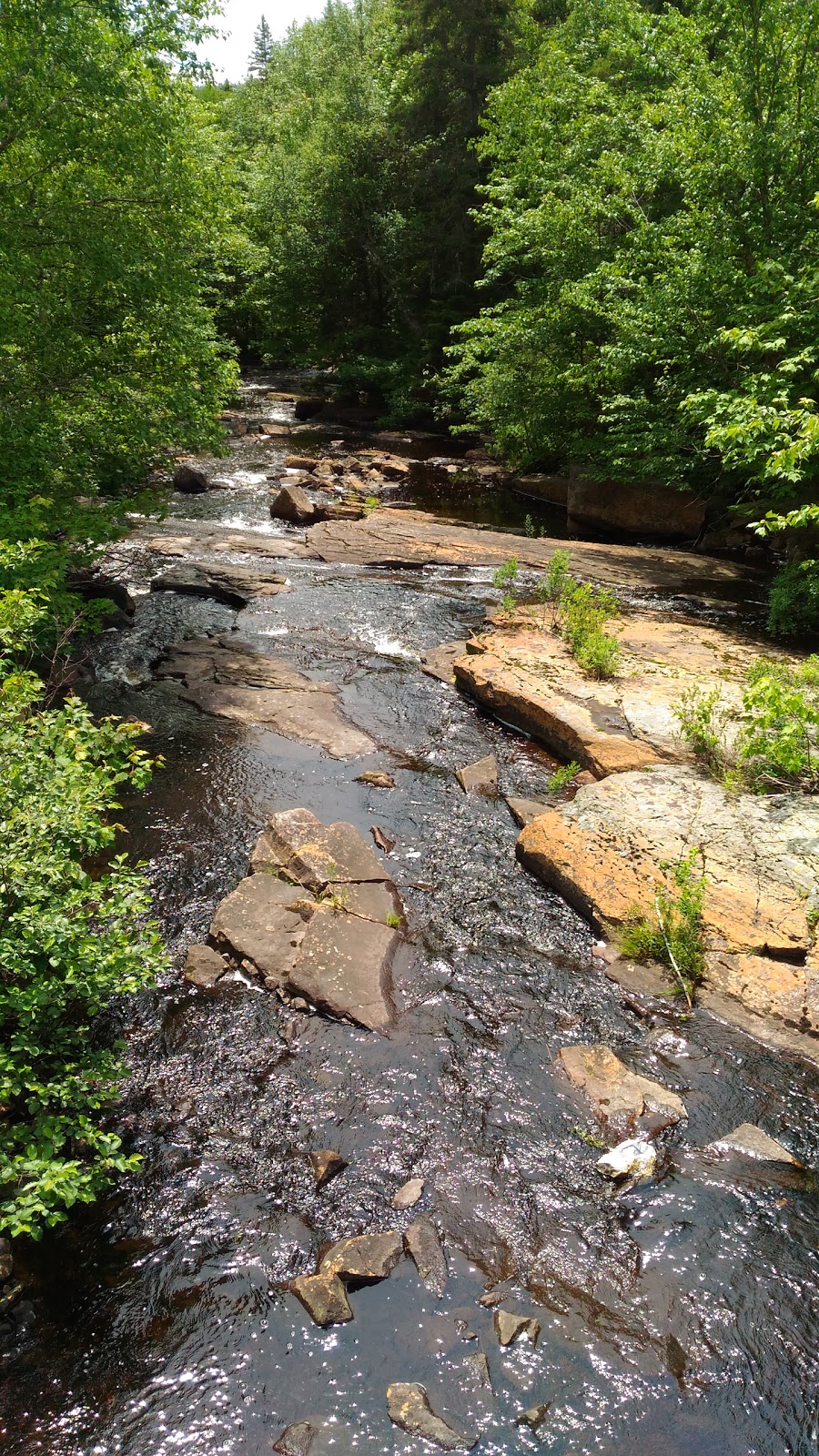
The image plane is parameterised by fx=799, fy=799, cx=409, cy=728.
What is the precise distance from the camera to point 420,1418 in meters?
3.37

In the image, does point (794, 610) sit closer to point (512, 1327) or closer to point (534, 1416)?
point (512, 1327)

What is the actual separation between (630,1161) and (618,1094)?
1.33ft

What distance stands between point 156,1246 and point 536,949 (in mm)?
3211

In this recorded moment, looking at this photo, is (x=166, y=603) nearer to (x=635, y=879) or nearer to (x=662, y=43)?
(x=635, y=879)

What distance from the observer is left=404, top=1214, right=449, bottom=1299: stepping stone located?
387 centimetres

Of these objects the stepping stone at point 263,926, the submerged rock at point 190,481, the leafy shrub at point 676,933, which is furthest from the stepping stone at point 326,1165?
→ the submerged rock at point 190,481

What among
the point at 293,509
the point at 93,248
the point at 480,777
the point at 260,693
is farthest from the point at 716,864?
the point at 293,509

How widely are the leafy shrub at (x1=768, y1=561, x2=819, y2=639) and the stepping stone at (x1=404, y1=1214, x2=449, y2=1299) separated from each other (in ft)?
32.8

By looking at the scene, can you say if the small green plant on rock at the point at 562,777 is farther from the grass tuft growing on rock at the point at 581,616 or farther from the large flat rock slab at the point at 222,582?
the large flat rock slab at the point at 222,582

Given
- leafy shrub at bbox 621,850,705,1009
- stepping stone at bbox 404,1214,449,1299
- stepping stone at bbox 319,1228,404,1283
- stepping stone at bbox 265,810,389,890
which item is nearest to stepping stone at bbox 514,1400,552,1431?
stepping stone at bbox 404,1214,449,1299

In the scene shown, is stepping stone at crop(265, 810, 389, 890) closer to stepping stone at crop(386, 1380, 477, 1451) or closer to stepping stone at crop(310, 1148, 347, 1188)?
stepping stone at crop(310, 1148, 347, 1188)

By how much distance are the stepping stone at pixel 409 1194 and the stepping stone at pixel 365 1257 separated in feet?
0.57

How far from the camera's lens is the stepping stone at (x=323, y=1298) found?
3.69 metres

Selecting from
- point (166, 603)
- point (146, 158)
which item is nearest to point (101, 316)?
point (146, 158)
